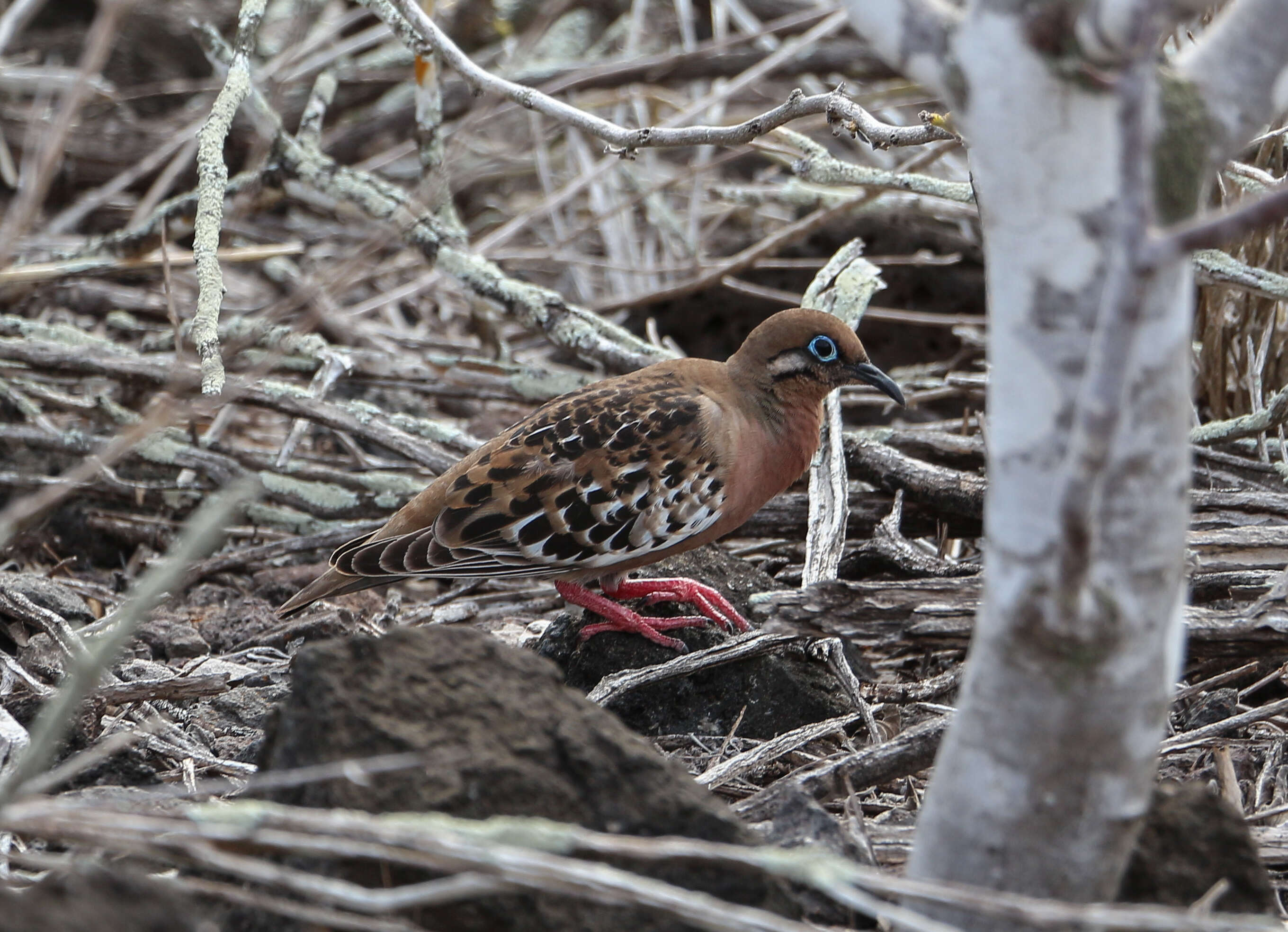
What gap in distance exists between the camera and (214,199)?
381 cm

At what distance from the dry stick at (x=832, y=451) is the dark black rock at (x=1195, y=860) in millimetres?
1183

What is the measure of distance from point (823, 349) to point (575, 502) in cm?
96

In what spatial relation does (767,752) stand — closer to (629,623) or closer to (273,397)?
(629,623)

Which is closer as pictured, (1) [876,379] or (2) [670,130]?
(2) [670,130]

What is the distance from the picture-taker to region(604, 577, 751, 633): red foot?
3908 millimetres

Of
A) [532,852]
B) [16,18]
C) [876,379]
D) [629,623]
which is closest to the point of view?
[532,852]

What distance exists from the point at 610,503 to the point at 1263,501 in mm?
1873

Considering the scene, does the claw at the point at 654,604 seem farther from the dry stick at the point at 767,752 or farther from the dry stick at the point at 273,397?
the dry stick at the point at 273,397

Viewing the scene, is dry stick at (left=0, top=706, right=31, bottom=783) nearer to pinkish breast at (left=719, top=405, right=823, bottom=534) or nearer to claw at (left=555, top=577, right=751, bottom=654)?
claw at (left=555, top=577, right=751, bottom=654)

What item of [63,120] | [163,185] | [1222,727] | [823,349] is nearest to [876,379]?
[823,349]

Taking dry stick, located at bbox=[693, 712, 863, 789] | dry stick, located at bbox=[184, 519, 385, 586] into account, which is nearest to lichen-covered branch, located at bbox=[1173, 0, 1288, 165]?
dry stick, located at bbox=[693, 712, 863, 789]

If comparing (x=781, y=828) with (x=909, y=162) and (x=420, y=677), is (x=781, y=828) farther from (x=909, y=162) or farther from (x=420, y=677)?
(x=909, y=162)

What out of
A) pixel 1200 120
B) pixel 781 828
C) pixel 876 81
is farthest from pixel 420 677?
pixel 876 81

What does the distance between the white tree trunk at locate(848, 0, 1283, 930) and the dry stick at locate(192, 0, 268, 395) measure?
73.5 inches
